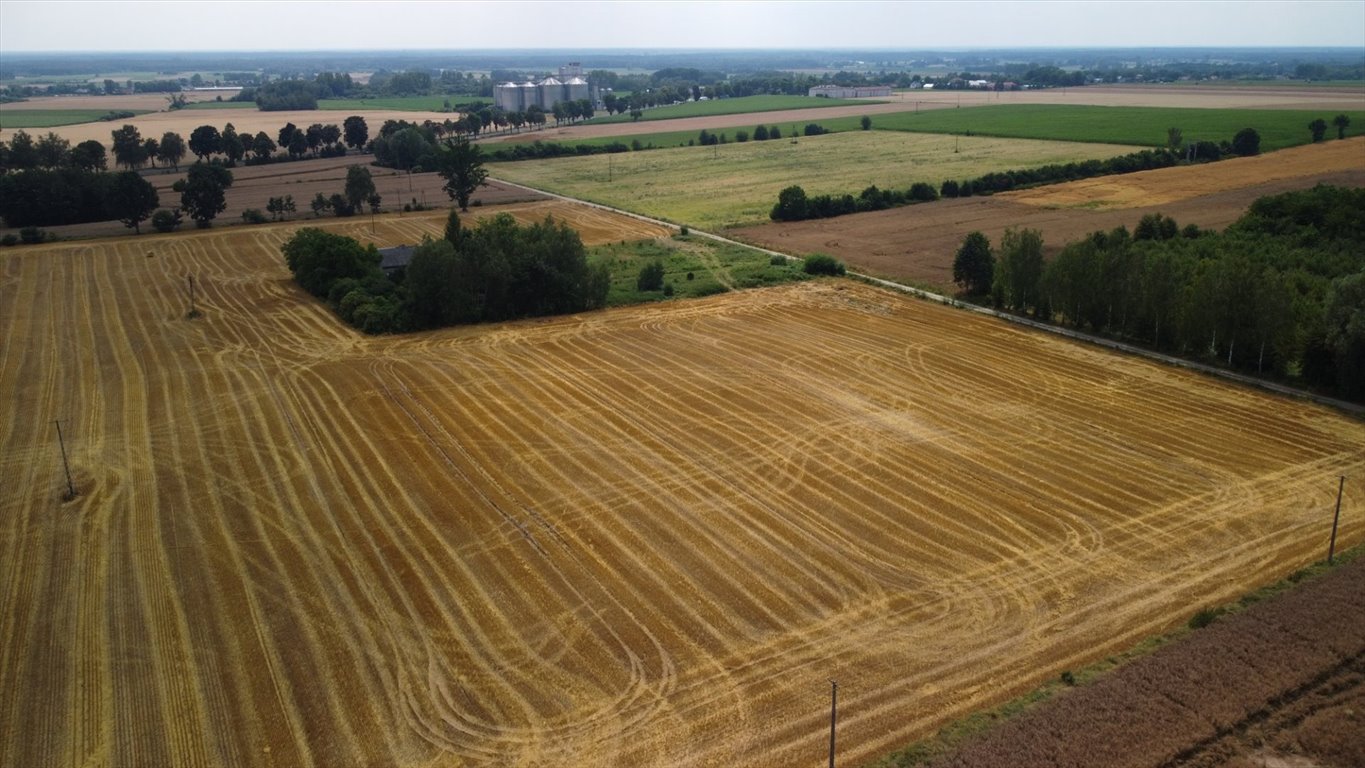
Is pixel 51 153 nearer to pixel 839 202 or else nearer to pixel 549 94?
pixel 839 202

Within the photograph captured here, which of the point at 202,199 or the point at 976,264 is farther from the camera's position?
the point at 202,199

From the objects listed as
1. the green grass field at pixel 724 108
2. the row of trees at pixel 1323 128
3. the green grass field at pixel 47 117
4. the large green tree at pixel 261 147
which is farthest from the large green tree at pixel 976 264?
the green grass field at pixel 47 117

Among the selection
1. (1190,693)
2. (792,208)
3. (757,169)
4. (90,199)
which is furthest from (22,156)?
(1190,693)

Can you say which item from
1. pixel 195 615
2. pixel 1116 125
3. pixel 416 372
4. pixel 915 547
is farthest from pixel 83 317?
pixel 1116 125

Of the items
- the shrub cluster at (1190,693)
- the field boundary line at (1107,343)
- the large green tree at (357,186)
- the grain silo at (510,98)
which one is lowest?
the shrub cluster at (1190,693)

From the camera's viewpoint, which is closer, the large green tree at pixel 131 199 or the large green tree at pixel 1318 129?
the large green tree at pixel 131 199

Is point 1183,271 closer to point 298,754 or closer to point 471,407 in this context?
point 471,407

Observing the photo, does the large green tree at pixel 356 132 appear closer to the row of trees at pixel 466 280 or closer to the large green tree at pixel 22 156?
the large green tree at pixel 22 156

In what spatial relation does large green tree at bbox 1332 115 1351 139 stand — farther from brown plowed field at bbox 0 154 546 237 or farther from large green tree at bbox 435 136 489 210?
large green tree at bbox 435 136 489 210
